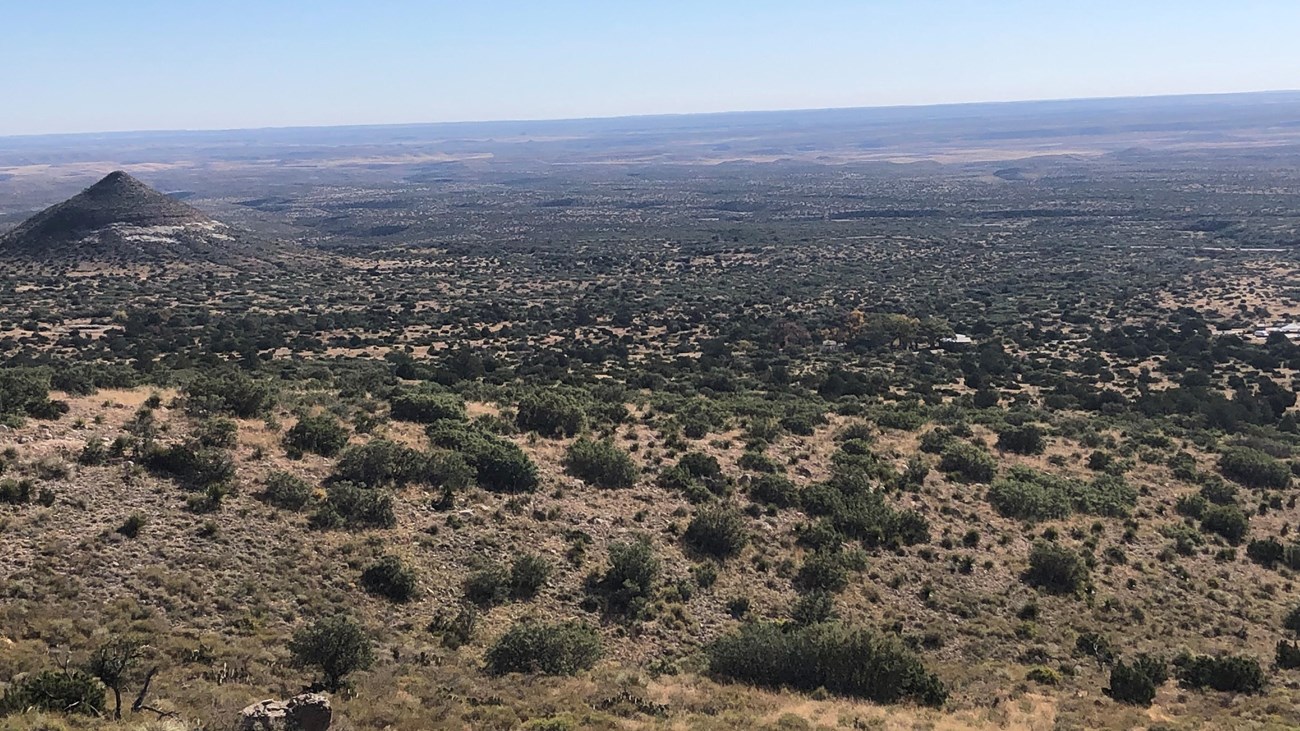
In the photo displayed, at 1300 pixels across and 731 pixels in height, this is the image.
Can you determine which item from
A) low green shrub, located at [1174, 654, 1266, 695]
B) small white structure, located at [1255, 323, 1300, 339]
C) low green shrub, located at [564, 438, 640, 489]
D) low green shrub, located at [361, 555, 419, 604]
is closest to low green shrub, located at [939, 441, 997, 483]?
low green shrub, located at [1174, 654, 1266, 695]

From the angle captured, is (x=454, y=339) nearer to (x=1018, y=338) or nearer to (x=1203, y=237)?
(x=1018, y=338)

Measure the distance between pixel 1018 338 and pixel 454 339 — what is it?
118ft

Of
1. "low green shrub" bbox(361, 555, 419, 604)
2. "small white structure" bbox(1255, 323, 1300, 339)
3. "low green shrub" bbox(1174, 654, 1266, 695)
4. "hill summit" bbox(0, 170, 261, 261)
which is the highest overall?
→ "hill summit" bbox(0, 170, 261, 261)

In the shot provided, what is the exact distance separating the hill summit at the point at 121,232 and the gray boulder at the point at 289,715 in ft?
263

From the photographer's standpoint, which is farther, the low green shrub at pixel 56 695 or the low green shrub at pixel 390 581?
the low green shrub at pixel 390 581

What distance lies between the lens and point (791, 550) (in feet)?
68.7

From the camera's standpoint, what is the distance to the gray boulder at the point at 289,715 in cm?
1058

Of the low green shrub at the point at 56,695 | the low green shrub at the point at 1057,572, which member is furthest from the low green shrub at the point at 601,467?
the low green shrub at the point at 56,695

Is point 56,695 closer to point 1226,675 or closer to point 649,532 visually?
point 649,532

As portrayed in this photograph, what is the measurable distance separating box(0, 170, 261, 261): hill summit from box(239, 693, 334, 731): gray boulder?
8017 centimetres

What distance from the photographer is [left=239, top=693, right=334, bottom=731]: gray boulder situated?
34.7 feet

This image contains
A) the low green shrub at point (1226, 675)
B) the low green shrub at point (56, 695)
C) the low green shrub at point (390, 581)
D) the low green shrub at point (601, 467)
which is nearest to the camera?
the low green shrub at point (56, 695)

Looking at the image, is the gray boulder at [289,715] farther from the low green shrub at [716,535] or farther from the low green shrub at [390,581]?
the low green shrub at [716,535]

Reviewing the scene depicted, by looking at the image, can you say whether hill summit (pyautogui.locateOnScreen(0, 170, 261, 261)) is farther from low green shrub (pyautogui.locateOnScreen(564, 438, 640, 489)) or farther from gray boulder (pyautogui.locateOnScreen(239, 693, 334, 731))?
gray boulder (pyautogui.locateOnScreen(239, 693, 334, 731))
